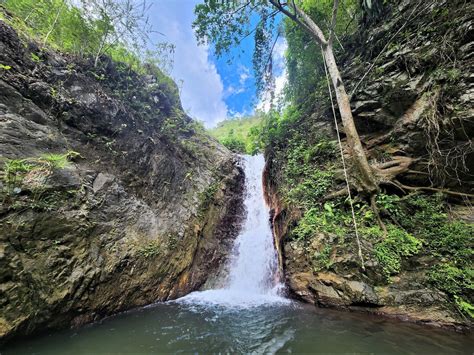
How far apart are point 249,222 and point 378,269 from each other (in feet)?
17.8

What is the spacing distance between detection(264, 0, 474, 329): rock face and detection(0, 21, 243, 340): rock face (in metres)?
3.68

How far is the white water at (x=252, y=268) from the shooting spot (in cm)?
616

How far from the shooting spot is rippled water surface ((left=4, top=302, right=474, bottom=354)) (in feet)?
11.0

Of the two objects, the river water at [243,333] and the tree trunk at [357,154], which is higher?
the tree trunk at [357,154]

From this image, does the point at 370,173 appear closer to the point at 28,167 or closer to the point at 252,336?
the point at 252,336

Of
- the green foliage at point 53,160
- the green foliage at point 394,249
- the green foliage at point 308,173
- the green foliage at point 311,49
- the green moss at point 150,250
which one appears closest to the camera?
the green foliage at point 53,160

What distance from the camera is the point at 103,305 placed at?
4.68 m

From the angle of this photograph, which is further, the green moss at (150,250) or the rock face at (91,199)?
the green moss at (150,250)

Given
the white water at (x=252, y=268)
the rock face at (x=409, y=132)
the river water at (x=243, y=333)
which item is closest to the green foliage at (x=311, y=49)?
the rock face at (x=409, y=132)

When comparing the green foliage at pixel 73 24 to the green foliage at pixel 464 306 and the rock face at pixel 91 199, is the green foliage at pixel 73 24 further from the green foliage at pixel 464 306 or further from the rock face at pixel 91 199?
the green foliage at pixel 464 306

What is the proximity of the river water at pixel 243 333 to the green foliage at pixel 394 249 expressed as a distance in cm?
107

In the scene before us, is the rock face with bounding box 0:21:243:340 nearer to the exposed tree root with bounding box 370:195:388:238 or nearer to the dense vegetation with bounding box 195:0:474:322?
the dense vegetation with bounding box 195:0:474:322

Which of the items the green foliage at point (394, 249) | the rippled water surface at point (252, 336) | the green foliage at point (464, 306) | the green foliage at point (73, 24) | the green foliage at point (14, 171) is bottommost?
the rippled water surface at point (252, 336)

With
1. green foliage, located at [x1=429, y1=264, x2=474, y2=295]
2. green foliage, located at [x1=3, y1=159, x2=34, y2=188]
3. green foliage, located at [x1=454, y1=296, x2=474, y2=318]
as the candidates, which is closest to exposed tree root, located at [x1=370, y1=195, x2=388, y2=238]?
green foliage, located at [x1=429, y1=264, x2=474, y2=295]
